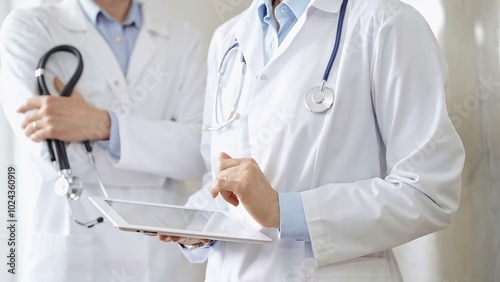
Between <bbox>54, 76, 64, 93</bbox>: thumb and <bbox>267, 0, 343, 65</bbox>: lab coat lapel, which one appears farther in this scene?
<bbox>54, 76, 64, 93</bbox>: thumb

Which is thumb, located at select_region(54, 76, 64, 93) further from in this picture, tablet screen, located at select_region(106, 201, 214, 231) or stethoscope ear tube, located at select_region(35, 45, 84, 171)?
tablet screen, located at select_region(106, 201, 214, 231)

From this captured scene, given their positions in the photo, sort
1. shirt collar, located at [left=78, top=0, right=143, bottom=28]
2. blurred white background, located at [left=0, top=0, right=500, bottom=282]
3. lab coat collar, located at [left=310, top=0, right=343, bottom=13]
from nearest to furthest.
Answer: lab coat collar, located at [left=310, top=0, right=343, bottom=13] → blurred white background, located at [left=0, top=0, right=500, bottom=282] → shirt collar, located at [left=78, top=0, right=143, bottom=28]

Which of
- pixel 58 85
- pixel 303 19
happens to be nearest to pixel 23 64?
pixel 58 85

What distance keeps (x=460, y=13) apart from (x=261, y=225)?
0.64 meters

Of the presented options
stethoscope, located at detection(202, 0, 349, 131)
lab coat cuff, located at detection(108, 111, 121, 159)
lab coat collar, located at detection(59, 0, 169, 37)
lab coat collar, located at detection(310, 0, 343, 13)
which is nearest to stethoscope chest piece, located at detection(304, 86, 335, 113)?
stethoscope, located at detection(202, 0, 349, 131)

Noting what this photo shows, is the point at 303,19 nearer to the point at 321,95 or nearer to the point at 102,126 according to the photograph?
the point at 321,95

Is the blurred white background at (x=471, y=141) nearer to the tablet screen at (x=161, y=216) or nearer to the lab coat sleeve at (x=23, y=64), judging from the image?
the tablet screen at (x=161, y=216)

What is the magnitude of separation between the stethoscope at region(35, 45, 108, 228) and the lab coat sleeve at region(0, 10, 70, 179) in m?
0.03

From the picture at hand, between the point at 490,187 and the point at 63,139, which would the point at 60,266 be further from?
the point at 490,187

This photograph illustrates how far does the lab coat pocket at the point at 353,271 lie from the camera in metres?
0.88

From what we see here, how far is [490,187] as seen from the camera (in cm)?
120

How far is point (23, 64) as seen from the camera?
4.33ft

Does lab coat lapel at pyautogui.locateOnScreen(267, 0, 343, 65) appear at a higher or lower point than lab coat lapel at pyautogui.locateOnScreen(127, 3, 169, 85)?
lower

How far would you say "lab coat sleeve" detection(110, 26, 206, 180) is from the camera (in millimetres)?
1338
